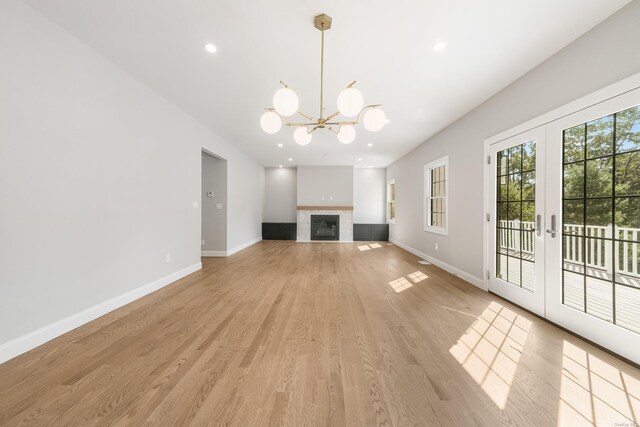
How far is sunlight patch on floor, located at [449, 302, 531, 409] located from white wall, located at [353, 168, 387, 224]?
6.27 metres

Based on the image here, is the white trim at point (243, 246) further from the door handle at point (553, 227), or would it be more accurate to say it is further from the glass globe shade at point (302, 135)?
the door handle at point (553, 227)

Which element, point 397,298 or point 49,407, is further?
point 397,298

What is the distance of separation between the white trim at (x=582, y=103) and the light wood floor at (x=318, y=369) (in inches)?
79.0

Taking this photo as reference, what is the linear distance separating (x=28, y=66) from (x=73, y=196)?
105cm

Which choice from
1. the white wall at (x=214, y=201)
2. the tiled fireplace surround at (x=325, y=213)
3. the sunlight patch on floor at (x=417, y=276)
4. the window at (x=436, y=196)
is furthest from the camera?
the tiled fireplace surround at (x=325, y=213)

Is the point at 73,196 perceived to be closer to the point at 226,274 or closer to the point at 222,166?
the point at 226,274

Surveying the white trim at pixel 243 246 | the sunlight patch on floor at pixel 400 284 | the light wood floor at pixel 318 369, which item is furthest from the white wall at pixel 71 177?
the sunlight patch on floor at pixel 400 284

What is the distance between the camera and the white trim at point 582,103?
1748 millimetres

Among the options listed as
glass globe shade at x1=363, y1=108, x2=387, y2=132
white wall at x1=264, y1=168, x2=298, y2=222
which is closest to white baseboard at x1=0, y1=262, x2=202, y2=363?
glass globe shade at x1=363, y1=108, x2=387, y2=132

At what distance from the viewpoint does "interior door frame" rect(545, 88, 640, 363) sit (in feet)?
5.74

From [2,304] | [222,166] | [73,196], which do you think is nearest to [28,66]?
[73,196]

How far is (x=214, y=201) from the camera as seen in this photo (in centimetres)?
547

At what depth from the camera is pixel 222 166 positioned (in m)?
5.43

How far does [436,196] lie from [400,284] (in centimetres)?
243
